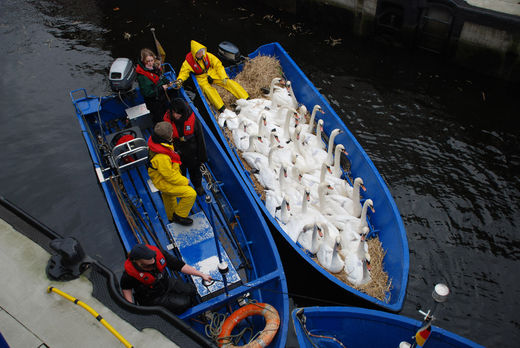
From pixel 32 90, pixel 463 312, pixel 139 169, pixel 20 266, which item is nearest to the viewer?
pixel 20 266

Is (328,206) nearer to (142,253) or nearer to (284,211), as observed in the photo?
(284,211)

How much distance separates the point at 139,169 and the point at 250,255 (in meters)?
3.56

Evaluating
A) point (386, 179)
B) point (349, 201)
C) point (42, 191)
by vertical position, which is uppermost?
point (349, 201)

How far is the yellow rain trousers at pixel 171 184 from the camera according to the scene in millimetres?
6605

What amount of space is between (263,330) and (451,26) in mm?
11373

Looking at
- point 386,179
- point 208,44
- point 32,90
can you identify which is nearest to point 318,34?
point 208,44

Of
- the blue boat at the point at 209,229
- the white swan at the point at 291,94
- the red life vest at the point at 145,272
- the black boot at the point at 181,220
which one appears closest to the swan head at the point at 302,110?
the white swan at the point at 291,94

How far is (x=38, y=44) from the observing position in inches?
597

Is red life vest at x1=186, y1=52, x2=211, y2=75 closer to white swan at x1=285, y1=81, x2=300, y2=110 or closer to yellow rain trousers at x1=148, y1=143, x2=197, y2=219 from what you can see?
white swan at x1=285, y1=81, x2=300, y2=110

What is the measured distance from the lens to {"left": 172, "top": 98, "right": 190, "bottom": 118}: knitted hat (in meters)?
7.32

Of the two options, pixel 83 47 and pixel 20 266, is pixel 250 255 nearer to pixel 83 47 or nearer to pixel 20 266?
pixel 20 266

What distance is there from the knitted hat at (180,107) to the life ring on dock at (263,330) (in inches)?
141

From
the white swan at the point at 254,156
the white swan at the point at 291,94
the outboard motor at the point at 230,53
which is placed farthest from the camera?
the outboard motor at the point at 230,53

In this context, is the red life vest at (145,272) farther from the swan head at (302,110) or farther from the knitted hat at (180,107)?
the swan head at (302,110)
